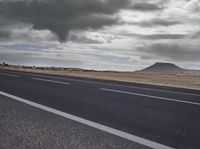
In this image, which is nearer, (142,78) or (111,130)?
(111,130)

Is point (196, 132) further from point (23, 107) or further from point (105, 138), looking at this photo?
point (23, 107)

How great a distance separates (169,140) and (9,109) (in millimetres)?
3836

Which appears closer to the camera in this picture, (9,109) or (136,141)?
(136,141)

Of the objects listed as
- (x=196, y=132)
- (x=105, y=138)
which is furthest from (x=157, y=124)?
(x=105, y=138)

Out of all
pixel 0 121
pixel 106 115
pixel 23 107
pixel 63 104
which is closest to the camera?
pixel 0 121

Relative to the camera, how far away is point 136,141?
4078 mm

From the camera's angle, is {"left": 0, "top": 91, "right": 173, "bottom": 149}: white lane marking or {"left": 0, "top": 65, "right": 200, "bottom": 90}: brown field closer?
{"left": 0, "top": 91, "right": 173, "bottom": 149}: white lane marking

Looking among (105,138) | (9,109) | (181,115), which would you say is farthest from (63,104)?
(105,138)

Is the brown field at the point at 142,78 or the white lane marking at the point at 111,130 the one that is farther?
the brown field at the point at 142,78

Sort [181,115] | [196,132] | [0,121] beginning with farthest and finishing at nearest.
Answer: [181,115]
[0,121]
[196,132]

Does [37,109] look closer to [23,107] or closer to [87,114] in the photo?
[23,107]

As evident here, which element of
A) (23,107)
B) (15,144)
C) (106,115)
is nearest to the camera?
(15,144)

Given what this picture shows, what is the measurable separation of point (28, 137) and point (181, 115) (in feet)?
11.6

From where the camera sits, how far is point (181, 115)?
6418mm
